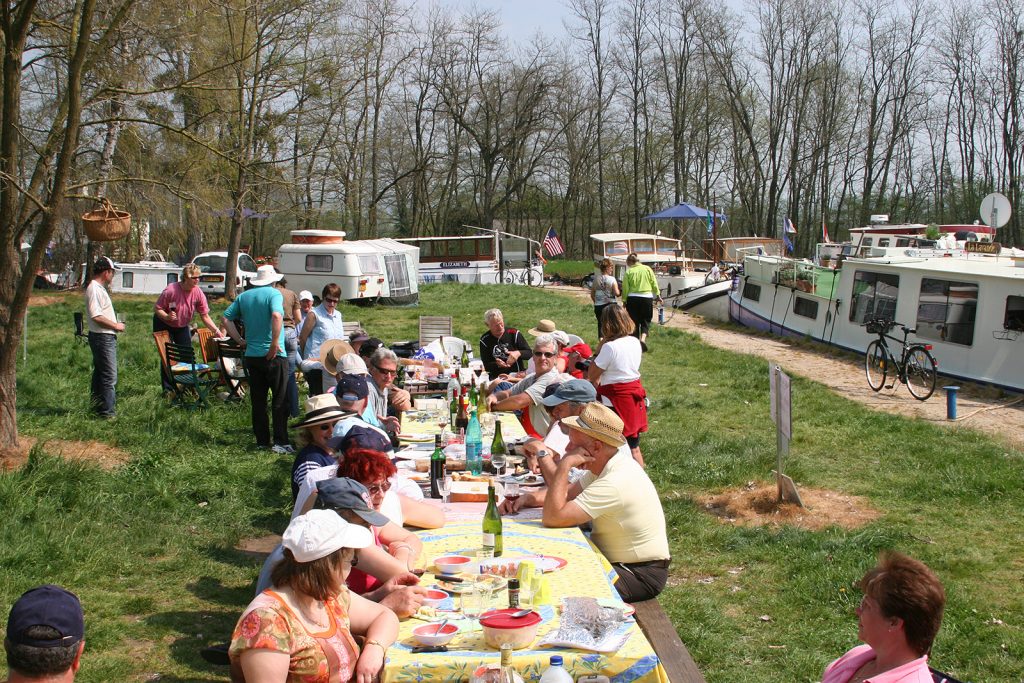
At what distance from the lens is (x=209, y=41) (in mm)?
Result: 12859

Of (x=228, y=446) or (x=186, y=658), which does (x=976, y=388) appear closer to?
(x=228, y=446)

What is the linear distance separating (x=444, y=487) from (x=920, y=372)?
424 inches

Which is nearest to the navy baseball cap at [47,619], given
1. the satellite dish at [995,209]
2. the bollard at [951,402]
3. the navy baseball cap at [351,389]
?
the navy baseball cap at [351,389]

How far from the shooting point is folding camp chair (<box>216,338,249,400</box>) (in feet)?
35.5

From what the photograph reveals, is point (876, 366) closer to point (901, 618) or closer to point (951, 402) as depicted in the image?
point (951, 402)

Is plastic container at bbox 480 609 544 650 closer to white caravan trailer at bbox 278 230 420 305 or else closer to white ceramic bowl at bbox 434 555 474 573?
white ceramic bowl at bbox 434 555 474 573

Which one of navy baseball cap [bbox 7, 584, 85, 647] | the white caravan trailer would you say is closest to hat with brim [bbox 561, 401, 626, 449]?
navy baseball cap [bbox 7, 584, 85, 647]

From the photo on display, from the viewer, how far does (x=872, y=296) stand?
56.4ft

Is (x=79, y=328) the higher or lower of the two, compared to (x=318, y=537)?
lower

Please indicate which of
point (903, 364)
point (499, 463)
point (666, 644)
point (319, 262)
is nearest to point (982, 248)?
point (903, 364)

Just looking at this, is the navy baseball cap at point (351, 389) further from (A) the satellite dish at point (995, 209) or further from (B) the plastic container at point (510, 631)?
(A) the satellite dish at point (995, 209)

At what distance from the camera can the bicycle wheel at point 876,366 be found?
47.2 feet

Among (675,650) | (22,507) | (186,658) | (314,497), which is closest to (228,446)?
(22,507)

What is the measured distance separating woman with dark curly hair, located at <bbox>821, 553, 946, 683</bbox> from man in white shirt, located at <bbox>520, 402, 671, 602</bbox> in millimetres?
1725
